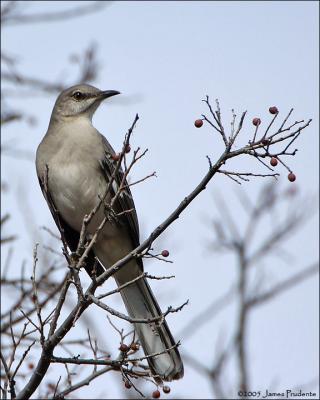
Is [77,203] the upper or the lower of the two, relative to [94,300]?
upper

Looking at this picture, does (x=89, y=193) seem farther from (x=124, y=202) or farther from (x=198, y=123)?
(x=198, y=123)

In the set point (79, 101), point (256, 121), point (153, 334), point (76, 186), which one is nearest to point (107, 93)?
point (79, 101)

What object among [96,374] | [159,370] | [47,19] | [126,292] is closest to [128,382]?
[96,374]

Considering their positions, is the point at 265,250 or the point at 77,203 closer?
the point at 77,203

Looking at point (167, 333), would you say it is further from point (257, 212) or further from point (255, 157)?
point (257, 212)

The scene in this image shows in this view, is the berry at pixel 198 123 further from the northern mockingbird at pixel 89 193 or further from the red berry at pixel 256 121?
the northern mockingbird at pixel 89 193

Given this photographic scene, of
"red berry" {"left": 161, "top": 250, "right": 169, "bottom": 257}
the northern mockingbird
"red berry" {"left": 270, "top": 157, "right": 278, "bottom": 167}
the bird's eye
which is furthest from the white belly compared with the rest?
"red berry" {"left": 270, "top": 157, "right": 278, "bottom": 167}

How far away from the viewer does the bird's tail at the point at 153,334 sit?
4.82m

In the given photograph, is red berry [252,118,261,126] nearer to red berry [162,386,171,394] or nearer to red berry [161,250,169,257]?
red berry [161,250,169,257]

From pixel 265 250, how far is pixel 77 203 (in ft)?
8.30

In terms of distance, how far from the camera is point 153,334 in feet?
17.0

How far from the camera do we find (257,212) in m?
7.48

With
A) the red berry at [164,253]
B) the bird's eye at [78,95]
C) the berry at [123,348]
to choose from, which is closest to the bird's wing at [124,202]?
the bird's eye at [78,95]

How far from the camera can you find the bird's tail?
4.82m
